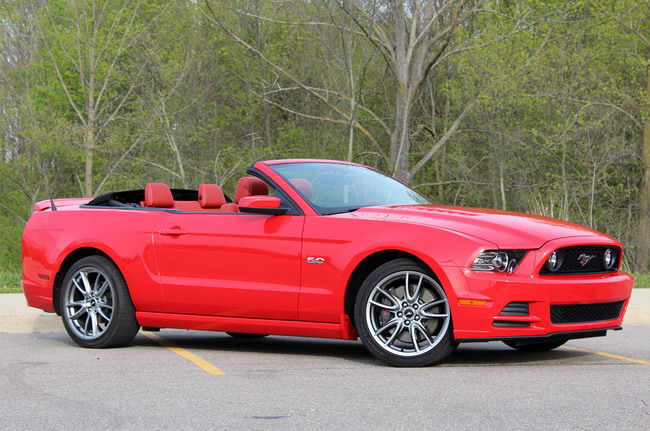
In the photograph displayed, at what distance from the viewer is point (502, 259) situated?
6.70 m

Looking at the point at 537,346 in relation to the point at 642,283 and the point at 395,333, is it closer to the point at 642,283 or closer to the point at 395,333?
the point at 395,333

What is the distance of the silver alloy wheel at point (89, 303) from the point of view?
8.45 metres

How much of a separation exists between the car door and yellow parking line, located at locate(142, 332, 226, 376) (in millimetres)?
359

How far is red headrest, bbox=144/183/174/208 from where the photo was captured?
861 cm

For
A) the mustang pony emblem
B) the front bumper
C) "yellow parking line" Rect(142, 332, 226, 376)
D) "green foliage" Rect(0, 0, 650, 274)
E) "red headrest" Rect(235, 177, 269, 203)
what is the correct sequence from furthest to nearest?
"green foliage" Rect(0, 0, 650, 274), "red headrest" Rect(235, 177, 269, 203), "yellow parking line" Rect(142, 332, 226, 376), the mustang pony emblem, the front bumper

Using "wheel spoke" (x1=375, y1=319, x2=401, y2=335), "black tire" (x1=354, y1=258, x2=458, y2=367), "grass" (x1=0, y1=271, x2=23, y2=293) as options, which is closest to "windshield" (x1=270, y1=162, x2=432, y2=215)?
"black tire" (x1=354, y1=258, x2=458, y2=367)

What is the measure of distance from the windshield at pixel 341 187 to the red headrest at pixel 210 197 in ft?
3.55

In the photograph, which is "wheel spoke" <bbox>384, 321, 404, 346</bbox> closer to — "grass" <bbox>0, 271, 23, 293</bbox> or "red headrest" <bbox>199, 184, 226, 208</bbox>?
"red headrest" <bbox>199, 184, 226, 208</bbox>

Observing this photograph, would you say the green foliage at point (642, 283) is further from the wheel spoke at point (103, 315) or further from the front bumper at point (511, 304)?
the wheel spoke at point (103, 315)

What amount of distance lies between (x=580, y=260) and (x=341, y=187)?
209 cm

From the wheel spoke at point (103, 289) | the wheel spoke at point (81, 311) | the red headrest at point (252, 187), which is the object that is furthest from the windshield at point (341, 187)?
the wheel spoke at point (81, 311)

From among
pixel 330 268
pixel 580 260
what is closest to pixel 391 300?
pixel 330 268

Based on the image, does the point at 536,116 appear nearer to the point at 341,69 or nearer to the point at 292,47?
the point at 341,69

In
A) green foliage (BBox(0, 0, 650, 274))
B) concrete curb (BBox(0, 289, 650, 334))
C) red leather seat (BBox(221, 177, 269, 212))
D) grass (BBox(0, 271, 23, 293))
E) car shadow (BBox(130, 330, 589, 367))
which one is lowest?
grass (BBox(0, 271, 23, 293))
